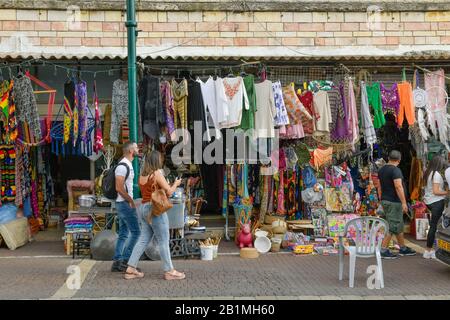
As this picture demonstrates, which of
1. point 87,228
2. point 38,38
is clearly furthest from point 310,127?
point 38,38

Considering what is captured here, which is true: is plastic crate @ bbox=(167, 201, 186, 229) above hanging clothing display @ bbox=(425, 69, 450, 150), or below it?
below

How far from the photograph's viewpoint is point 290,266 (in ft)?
29.7

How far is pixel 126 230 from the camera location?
841 centimetres

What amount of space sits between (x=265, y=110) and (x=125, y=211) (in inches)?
139

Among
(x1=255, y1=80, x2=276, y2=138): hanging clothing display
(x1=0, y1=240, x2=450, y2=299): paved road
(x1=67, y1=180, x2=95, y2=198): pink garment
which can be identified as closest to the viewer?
(x1=0, y1=240, x2=450, y2=299): paved road

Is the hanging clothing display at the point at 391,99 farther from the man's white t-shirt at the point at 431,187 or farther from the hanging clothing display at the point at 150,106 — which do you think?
the hanging clothing display at the point at 150,106

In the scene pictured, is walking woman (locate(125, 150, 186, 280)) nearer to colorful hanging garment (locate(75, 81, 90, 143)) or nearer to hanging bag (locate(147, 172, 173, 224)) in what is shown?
hanging bag (locate(147, 172, 173, 224))

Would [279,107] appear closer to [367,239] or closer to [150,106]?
[150,106]

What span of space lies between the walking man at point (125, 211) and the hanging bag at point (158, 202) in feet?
1.86

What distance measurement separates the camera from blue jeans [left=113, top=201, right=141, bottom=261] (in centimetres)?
812

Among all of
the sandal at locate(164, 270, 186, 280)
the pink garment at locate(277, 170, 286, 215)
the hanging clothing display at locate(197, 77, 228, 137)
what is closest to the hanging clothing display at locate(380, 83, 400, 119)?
the pink garment at locate(277, 170, 286, 215)

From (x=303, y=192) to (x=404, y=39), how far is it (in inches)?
181

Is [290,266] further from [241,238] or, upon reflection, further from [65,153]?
[65,153]

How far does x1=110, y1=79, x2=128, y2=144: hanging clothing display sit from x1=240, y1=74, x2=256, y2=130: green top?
221cm
